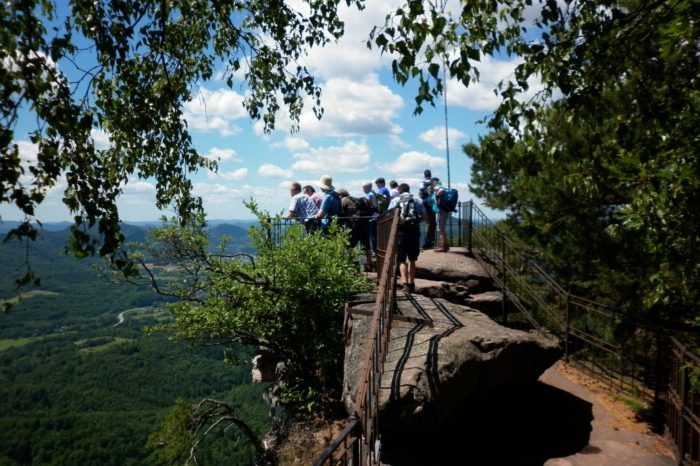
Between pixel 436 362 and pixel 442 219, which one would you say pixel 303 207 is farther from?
pixel 436 362

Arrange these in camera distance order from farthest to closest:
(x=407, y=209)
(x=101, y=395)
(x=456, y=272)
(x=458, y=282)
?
1. (x=101, y=395)
2. (x=456, y=272)
3. (x=458, y=282)
4. (x=407, y=209)

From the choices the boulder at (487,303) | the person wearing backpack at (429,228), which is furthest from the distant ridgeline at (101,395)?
the boulder at (487,303)

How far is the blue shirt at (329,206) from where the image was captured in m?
10.4

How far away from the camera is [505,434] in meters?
6.30

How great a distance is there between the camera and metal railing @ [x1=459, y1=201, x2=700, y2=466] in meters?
5.52

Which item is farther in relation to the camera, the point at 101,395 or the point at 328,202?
the point at 101,395

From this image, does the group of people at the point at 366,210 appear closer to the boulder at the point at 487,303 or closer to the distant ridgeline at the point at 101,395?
Result: the boulder at the point at 487,303

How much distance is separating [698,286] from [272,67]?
622cm

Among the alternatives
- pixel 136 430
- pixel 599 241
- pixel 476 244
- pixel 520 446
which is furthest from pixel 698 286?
pixel 136 430

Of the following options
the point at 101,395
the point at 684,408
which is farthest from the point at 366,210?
the point at 101,395

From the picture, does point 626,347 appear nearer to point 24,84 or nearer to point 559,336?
point 559,336

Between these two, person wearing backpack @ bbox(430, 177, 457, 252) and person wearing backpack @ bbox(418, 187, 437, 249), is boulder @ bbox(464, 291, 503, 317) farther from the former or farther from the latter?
person wearing backpack @ bbox(418, 187, 437, 249)

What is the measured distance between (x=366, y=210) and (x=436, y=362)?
6640 millimetres

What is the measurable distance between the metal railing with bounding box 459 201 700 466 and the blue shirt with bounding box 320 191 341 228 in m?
4.09
